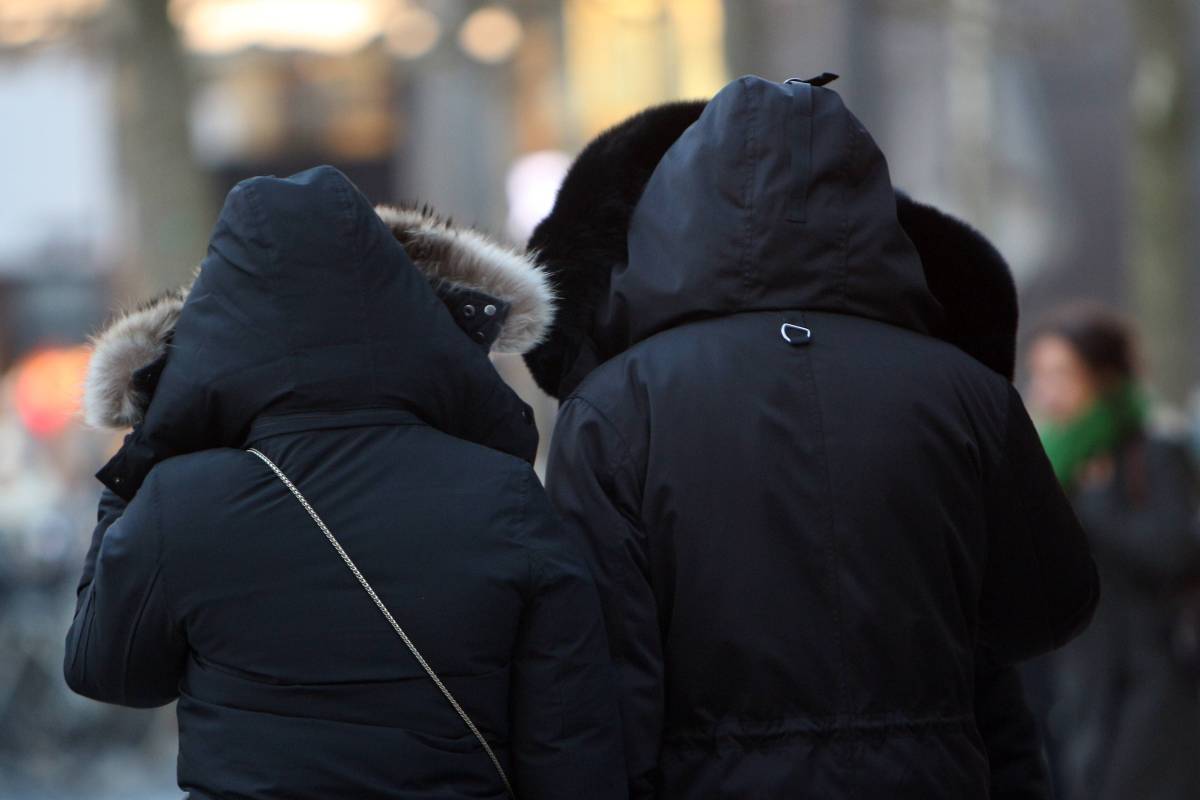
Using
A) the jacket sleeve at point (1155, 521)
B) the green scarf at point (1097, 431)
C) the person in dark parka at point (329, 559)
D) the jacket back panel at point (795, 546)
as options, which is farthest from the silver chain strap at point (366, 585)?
the green scarf at point (1097, 431)

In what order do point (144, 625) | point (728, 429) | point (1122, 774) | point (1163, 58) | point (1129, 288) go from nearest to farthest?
point (144, 625) → point (728, 429) → point (1122, 774) → point (1163, 58) → point (1129, 288)

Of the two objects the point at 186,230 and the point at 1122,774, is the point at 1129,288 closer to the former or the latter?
the point at 186,230

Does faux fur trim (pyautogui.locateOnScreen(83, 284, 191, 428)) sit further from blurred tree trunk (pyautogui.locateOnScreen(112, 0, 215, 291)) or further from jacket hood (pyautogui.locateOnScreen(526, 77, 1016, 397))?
blurred tree trunk (pyautogui.locateOnScreen(112, 0, 215, 291))

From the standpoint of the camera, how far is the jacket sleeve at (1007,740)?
3.21 metres

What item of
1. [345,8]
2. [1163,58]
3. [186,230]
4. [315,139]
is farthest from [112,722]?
[315,139]

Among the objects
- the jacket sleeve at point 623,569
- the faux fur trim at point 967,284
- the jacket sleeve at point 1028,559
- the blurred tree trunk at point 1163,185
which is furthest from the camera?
the blurred tree trunk at point 1163,185

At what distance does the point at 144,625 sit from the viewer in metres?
2.61

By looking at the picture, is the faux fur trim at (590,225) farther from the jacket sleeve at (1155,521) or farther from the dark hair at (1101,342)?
the dark hair at (1101,342)

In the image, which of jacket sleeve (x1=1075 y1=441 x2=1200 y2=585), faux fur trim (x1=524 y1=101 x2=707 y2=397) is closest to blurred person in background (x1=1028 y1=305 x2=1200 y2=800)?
jacket sleeve (x1=1075 y1=441 x2=1200 y2=585)

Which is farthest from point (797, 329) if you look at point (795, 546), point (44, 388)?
point (44, 388)

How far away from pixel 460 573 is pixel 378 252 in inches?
19.3

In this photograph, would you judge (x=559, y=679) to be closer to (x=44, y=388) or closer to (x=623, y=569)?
(x=623, y=569)

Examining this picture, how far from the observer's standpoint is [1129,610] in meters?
5.71

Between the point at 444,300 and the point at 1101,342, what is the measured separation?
3730mm
